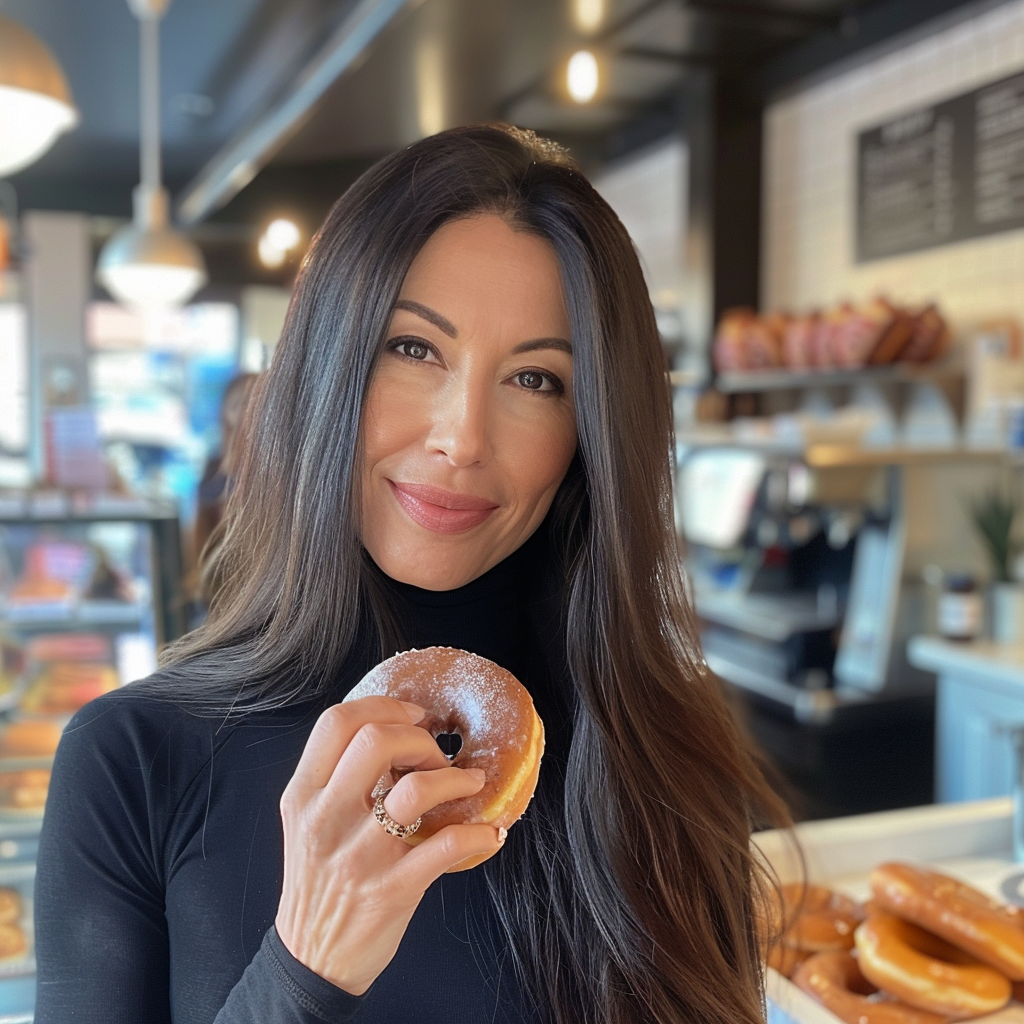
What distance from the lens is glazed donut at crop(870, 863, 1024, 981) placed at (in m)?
1.38

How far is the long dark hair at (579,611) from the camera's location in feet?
3.58

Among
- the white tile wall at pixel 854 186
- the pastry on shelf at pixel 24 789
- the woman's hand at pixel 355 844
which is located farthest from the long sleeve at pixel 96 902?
the white tile wall at pixel 854 186

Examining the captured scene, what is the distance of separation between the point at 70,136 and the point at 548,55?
478cm

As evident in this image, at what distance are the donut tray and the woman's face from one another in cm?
85

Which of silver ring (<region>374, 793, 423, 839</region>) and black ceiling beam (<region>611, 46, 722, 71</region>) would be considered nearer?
silver ring (<region>374, 793, 423, 839</region>)

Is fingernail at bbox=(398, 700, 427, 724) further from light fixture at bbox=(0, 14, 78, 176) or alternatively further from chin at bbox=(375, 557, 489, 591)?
light fixture at bbox=(0, 14, 78, 176)

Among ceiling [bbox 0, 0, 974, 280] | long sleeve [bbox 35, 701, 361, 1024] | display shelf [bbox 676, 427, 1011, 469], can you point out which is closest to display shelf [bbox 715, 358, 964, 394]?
display shelf [bbox 676, 427, 1011, 469]

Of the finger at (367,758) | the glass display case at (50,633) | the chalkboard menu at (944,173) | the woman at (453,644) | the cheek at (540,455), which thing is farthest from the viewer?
the chalkboard menu at (944,173)

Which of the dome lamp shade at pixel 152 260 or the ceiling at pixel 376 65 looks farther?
the dome lamp shade at pixel 152 260

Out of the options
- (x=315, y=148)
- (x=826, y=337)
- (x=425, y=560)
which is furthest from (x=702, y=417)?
(x=425, y=560)

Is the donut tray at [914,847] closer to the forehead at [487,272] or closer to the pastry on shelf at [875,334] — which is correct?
the forehead at [487,272]

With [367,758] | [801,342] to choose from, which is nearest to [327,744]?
[367,758]

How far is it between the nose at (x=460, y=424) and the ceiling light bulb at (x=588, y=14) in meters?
4.36

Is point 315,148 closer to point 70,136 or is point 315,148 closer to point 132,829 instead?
point 70,136
